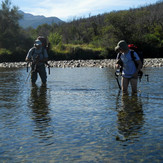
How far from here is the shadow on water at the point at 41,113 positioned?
6314mm

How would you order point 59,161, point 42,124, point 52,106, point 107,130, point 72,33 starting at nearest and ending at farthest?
point 59,161 < point 107,130 < point 42,124 < point 52,106 < point 72,33

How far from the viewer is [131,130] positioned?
20.5 ft

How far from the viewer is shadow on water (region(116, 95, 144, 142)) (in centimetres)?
595

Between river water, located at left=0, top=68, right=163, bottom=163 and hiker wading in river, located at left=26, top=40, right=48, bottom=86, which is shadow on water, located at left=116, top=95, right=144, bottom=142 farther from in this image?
hiker wading in river, located at left=26, top=40, right=48, bottom=86

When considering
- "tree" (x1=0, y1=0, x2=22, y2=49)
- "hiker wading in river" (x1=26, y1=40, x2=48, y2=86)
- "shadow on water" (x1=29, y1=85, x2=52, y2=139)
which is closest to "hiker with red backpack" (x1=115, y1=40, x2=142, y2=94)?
"shadow on water" (x1=29, y1=85, x2=52, y2=139)

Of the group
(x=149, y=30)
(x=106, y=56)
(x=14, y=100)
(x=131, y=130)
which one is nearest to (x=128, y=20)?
(x=106, y=56)

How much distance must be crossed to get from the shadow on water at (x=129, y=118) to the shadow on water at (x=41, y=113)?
1375 mm

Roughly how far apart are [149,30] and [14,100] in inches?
3087

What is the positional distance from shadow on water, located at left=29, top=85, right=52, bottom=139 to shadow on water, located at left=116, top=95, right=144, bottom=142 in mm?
1375

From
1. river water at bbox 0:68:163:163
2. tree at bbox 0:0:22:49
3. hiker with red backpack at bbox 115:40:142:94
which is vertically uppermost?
tree at bbox 0:0:22:49

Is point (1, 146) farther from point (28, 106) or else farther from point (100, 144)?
point (28, 106)

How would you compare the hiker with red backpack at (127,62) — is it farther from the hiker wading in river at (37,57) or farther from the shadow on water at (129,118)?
the hiker wading in river at (37,57)

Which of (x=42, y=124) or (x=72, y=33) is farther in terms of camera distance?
(x=72, y=33)

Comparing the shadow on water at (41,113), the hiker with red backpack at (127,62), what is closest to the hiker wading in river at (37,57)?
the shadow on water at (41,113)
